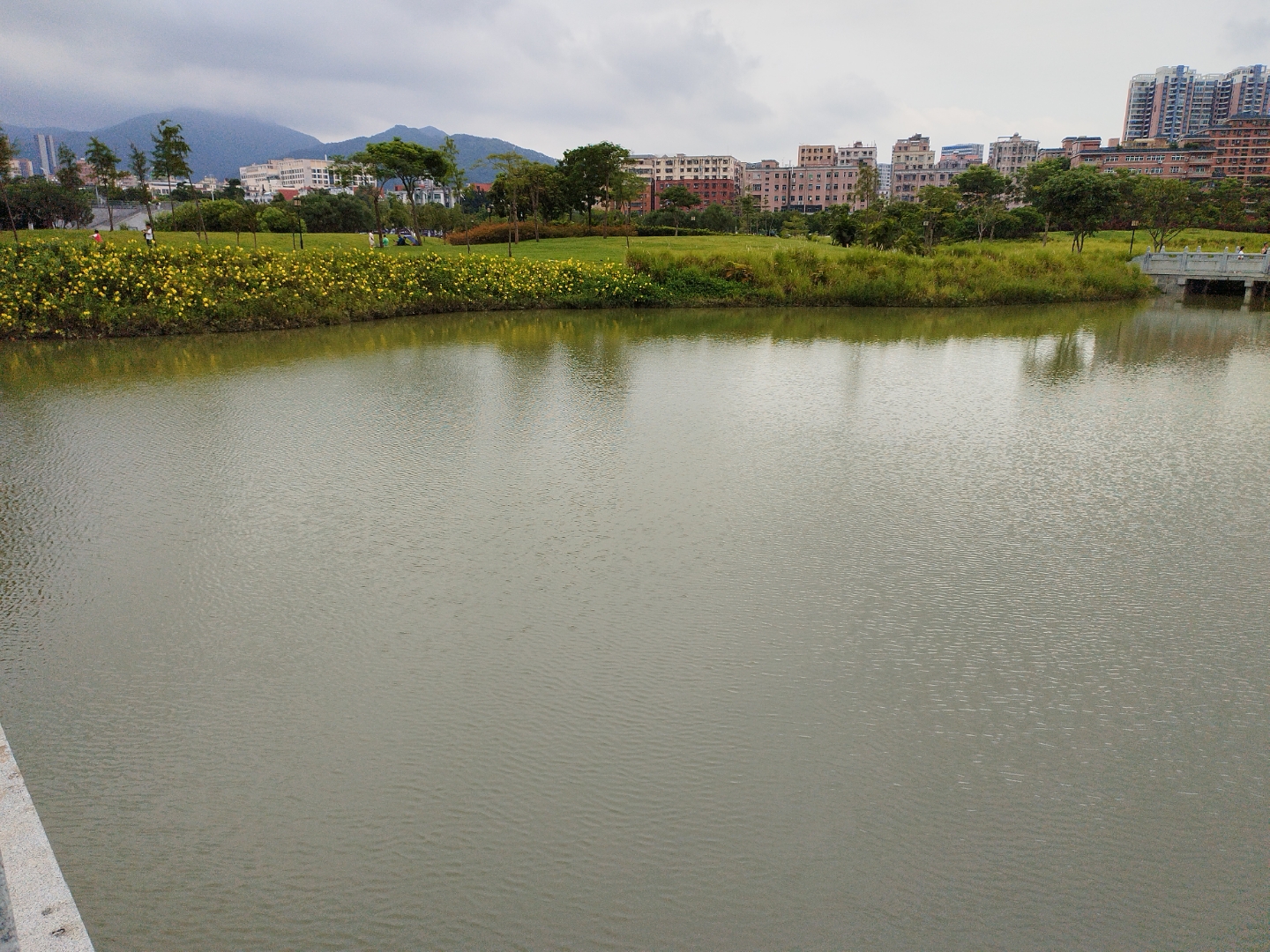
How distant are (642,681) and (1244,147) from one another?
117247 millimetres

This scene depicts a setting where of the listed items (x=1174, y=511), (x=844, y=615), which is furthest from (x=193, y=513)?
(x=1174, y=511)

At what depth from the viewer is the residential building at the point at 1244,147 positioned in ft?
298

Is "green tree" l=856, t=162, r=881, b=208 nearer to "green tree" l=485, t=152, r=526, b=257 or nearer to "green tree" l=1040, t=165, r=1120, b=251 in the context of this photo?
"green tree" l=1040, t=165, r=1120, b=251

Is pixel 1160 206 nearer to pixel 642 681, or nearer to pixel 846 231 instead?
pixel 846 231

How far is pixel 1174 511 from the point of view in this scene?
6.43m

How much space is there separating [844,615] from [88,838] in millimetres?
3618

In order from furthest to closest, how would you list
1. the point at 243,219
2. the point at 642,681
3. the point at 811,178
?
the point at 811,178 < the point at 243,219 < the point at 642,681

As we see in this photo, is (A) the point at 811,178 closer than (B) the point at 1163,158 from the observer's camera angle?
No

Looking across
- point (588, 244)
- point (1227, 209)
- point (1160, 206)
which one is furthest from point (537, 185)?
point (1227, 209)

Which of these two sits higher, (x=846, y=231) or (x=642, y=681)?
(x=846, y=231)

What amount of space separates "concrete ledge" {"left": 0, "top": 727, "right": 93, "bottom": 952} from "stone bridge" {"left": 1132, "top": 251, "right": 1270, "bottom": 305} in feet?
93.3

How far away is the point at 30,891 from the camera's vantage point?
2770mm

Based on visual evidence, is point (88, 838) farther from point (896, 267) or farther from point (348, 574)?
point (896, 267)

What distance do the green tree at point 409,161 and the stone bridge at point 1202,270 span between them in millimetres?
24035
